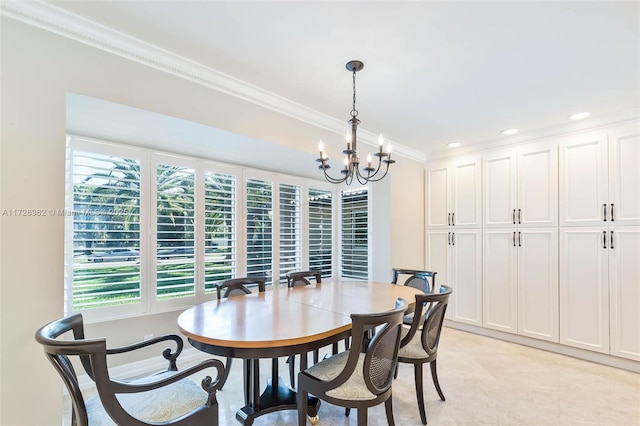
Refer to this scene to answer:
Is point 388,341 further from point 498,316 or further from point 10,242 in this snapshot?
point 498,316

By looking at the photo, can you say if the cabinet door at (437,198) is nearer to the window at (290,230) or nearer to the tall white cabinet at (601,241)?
the tall white cabinet at (601,241)

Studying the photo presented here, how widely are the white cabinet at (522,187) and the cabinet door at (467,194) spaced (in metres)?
0.09

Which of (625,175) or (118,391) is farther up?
(625,175)

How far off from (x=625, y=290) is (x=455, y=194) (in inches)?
80.4

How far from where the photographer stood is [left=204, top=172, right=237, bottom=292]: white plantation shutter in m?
3.29

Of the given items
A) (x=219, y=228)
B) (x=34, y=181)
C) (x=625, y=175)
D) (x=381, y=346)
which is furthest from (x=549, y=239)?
(x=34, y=181)

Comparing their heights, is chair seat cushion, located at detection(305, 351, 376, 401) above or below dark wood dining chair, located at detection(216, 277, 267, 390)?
below

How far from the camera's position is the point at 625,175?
121 inches

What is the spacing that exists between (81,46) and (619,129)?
475 cm

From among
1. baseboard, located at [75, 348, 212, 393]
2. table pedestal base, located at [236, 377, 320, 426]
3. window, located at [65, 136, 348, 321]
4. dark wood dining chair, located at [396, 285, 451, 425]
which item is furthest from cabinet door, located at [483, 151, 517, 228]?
baseboard, located at [75, 348, 212, 393]

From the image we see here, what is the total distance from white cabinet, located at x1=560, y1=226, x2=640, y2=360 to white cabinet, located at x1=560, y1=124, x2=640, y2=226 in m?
0.14

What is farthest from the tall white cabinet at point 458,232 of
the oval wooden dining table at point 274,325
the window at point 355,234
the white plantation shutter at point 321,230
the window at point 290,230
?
the window at point 290,230

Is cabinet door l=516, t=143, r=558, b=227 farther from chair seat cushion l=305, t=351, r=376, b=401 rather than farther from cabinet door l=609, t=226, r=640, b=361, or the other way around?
chair seat cushion l=305, t=351, r=376, b=401

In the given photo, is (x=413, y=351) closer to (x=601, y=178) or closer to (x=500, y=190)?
(x=500, y=190)
